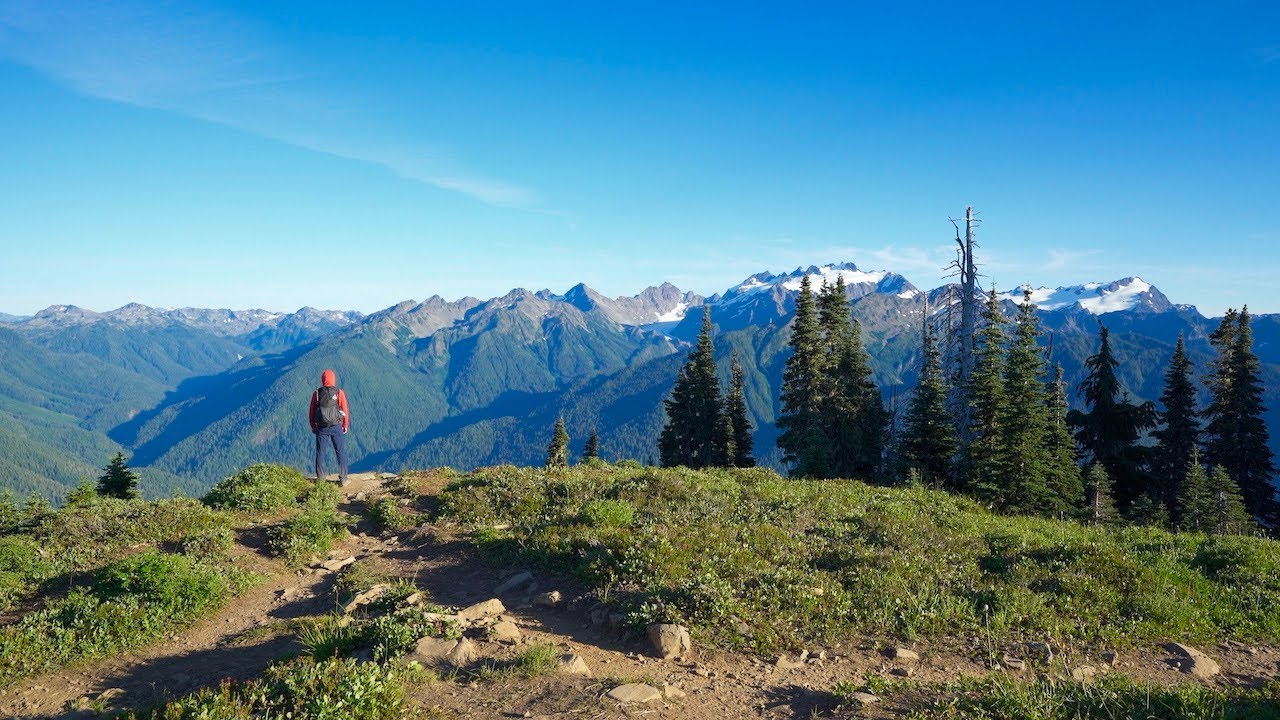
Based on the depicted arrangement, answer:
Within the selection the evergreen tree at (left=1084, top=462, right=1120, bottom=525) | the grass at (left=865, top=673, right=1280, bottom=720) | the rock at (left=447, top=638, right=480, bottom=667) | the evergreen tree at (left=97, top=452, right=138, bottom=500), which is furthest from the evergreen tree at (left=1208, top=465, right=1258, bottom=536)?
the evergreen tree at (left=97, top=452, right=138, bottom=500)

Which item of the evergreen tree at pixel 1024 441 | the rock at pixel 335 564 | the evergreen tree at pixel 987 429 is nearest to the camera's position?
the rock at pixel 335 564

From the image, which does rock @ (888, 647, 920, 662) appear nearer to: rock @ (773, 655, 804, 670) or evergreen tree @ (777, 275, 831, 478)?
rock @ (773, 655, 804, 670)

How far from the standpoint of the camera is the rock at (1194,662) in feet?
27.3

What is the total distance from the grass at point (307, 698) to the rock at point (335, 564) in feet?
18.9

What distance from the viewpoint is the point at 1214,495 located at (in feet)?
121

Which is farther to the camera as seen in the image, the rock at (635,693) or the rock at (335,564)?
the rock at (335,564)

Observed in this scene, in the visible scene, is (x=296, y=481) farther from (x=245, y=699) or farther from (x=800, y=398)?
(x=800, y=398)

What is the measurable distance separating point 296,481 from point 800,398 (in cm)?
3675

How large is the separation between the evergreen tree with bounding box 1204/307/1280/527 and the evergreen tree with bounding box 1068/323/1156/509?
6.35 metres

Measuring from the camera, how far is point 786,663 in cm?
811

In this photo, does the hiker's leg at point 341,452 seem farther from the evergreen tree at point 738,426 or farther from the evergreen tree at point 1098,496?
the evergreen tree at point 738,426

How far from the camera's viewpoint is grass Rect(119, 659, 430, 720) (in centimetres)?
585

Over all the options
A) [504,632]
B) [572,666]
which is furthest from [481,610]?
[572,666]

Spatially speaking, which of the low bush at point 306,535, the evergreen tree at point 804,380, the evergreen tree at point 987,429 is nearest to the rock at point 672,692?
the low bush at point 306,535
